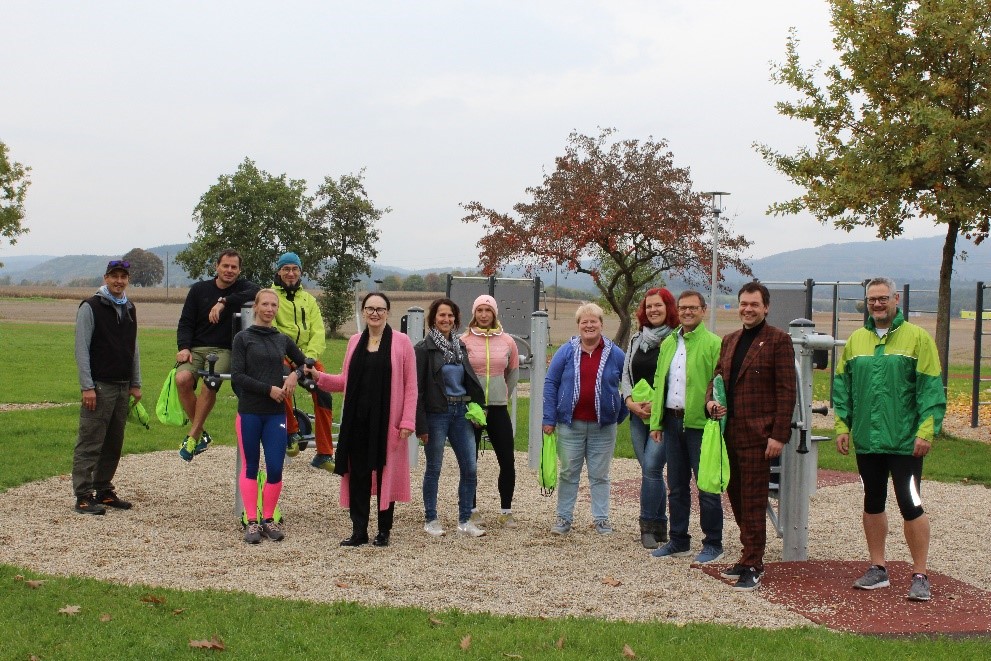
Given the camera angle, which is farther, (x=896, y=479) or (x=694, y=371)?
(x=694, y=371)

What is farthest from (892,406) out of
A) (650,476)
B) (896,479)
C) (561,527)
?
(561,527)

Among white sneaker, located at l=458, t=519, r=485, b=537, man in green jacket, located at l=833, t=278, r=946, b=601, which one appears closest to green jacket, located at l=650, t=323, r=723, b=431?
man in green jacket, located at l=833, t=278, r=946, b=601

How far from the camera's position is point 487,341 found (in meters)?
8.07

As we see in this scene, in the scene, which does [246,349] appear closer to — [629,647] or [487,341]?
[487,341]

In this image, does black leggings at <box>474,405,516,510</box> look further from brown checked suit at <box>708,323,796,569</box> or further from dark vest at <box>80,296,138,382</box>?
dark vest at <box>80,296,138,382</box>

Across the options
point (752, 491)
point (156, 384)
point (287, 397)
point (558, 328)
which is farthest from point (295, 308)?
point (558, 328)

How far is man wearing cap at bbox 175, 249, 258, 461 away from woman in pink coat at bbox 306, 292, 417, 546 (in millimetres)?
1517

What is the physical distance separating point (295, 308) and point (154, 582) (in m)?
3.20

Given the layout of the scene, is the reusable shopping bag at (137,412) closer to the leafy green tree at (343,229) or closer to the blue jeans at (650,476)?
the blue jeans at (650,476)

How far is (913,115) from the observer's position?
1291cm

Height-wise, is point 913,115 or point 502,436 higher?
point 913,115

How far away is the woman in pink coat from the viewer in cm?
729

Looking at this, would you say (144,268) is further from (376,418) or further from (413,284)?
(376,418)

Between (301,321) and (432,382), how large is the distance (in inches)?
70.4
